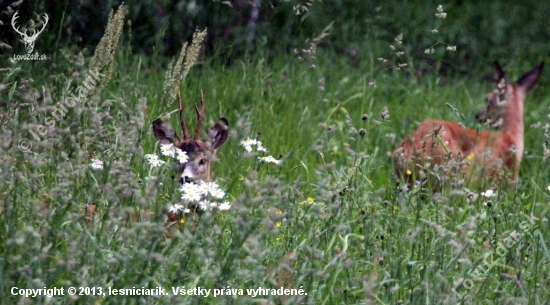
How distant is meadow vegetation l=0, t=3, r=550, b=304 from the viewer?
2598 mm

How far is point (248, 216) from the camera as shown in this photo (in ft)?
8.99

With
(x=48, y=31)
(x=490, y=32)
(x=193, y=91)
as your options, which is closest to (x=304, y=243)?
(x=193, y=91)

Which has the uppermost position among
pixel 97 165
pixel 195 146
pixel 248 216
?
pixel 195 146

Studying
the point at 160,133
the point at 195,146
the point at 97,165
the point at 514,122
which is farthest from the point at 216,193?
the point at 514,122

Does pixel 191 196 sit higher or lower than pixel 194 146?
lower

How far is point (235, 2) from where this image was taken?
808 cm

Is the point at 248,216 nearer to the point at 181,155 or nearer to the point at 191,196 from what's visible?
the point at 191,196

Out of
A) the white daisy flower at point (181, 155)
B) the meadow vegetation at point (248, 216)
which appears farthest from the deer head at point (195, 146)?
the white daisy flower at point (181, 155)

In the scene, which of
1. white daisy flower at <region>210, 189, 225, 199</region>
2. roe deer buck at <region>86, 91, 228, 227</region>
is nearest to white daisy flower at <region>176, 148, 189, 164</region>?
white daisy flower at <region>210, 189, 225, 199</region>

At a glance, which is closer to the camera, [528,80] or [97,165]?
[97,165]

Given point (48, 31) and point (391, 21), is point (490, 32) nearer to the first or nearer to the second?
point (391, 21)

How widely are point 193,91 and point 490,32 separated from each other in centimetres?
613

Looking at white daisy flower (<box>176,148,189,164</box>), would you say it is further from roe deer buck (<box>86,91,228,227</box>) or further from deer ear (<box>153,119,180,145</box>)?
deer ear (<box>153,119,180,145</box>)

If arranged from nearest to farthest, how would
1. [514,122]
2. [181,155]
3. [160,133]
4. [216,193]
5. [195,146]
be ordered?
1. [216,193]
2. [181,155]
3. [195,146]
4. [160,133]
5. [514,122]
